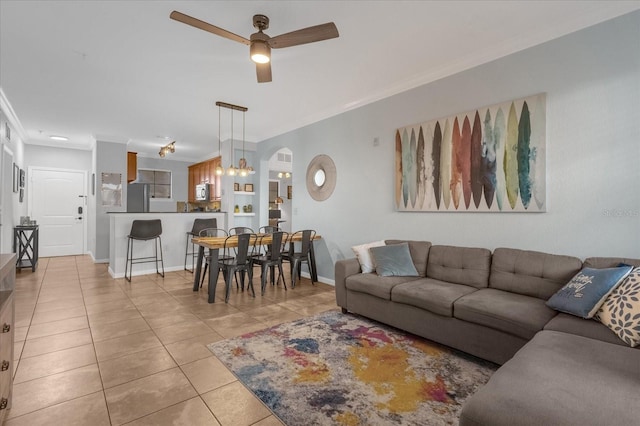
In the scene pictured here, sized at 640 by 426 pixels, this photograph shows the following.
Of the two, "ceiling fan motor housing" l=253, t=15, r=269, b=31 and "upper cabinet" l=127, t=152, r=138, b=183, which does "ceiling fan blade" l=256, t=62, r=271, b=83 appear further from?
"upper cabinet" l=127, t=152, r=138, b=183

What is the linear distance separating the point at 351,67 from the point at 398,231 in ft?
6.70

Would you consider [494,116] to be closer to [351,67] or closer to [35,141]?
[351,67]

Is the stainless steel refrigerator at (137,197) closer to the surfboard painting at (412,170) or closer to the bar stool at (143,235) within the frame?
the bar stool at (143,235)

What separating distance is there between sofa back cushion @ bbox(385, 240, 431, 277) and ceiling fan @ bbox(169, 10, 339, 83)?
7.52ft

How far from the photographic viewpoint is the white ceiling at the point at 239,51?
95.4 inches

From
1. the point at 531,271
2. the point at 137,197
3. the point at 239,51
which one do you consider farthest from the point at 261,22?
the point at 137,197

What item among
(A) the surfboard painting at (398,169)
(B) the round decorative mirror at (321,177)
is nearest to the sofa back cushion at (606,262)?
(A) the surfboard painting at (398,169)

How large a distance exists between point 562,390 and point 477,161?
7.79ft

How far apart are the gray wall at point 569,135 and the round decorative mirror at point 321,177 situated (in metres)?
1.12

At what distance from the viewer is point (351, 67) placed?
3416 mm

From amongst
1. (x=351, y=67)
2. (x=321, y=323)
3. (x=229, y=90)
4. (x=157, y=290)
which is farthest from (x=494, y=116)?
(x=157, y=290)

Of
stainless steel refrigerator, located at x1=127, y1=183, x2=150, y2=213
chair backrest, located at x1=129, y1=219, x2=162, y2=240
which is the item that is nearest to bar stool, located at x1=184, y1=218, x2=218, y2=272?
chair backrest, located at x1=129, y1=219, x2=162, y2=240

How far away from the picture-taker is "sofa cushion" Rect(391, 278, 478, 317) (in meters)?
2.52

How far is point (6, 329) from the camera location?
159cm
